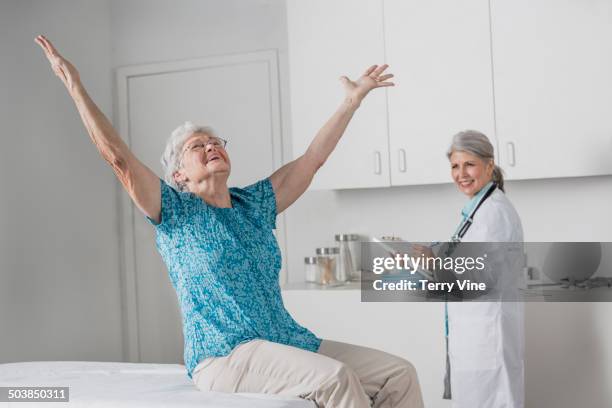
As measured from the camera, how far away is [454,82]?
3.53 metres

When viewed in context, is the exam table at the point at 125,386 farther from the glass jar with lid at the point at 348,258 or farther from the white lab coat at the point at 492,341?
the glass jar with lid at the point at 348,258

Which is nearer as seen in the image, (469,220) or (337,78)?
(469,220)

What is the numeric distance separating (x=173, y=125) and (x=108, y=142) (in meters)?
2.54

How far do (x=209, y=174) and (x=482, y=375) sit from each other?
4.56ft

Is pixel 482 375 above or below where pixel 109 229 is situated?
below

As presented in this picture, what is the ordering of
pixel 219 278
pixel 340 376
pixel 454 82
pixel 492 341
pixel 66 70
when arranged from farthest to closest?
pixel 454 82 → pixel 492 341 → pixel 219 278 → pixel 66 70 → pixel 340 376

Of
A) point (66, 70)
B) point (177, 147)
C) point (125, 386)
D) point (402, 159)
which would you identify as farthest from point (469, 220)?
point (66, 70)

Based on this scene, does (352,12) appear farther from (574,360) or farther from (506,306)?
(574,360)

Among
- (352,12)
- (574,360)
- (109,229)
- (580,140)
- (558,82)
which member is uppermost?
(352,12)

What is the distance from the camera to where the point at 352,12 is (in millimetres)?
3730

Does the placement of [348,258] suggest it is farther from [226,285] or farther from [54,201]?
[226,285]

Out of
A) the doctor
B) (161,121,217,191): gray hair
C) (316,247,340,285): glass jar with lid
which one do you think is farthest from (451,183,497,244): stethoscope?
(161,121,217,191): gray hair

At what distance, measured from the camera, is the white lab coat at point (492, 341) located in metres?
2.83

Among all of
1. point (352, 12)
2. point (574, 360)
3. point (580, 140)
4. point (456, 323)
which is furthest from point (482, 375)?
point (352, 12)
